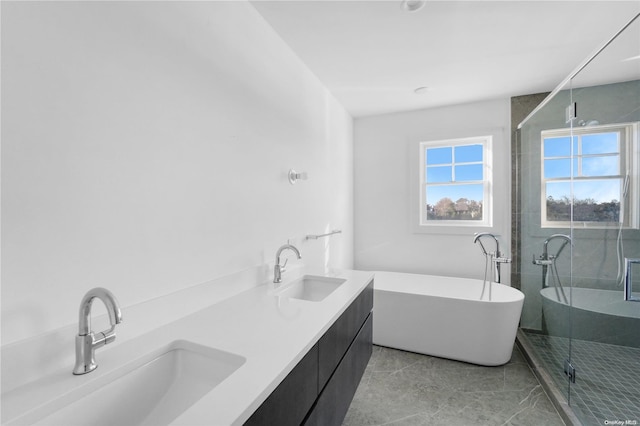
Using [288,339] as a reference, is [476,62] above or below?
above

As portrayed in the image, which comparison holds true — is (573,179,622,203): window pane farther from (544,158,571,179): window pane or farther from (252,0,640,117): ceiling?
(252,0,640,117): ceiling

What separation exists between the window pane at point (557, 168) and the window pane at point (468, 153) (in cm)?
94

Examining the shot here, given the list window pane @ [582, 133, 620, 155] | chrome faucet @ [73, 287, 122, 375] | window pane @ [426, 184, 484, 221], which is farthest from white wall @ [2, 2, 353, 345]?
window pane @ [426, 184, 484, 221]

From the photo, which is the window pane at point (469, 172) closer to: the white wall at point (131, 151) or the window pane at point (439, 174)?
the window pane at point (439, 174)

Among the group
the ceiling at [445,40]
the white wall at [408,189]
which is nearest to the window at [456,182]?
the white wall at [408,189]

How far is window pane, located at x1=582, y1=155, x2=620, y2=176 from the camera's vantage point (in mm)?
1488

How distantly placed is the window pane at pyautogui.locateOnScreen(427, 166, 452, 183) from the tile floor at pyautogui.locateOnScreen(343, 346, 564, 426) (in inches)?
73.1

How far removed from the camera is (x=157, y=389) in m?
0.82

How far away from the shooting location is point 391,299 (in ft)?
8.43

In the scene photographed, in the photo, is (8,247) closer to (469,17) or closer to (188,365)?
(188,365)

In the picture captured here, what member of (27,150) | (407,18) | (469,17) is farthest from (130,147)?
(469,17)

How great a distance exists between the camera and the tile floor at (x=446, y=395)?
176cm

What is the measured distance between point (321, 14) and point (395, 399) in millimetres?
2484

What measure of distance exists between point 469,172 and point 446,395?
2227mm
